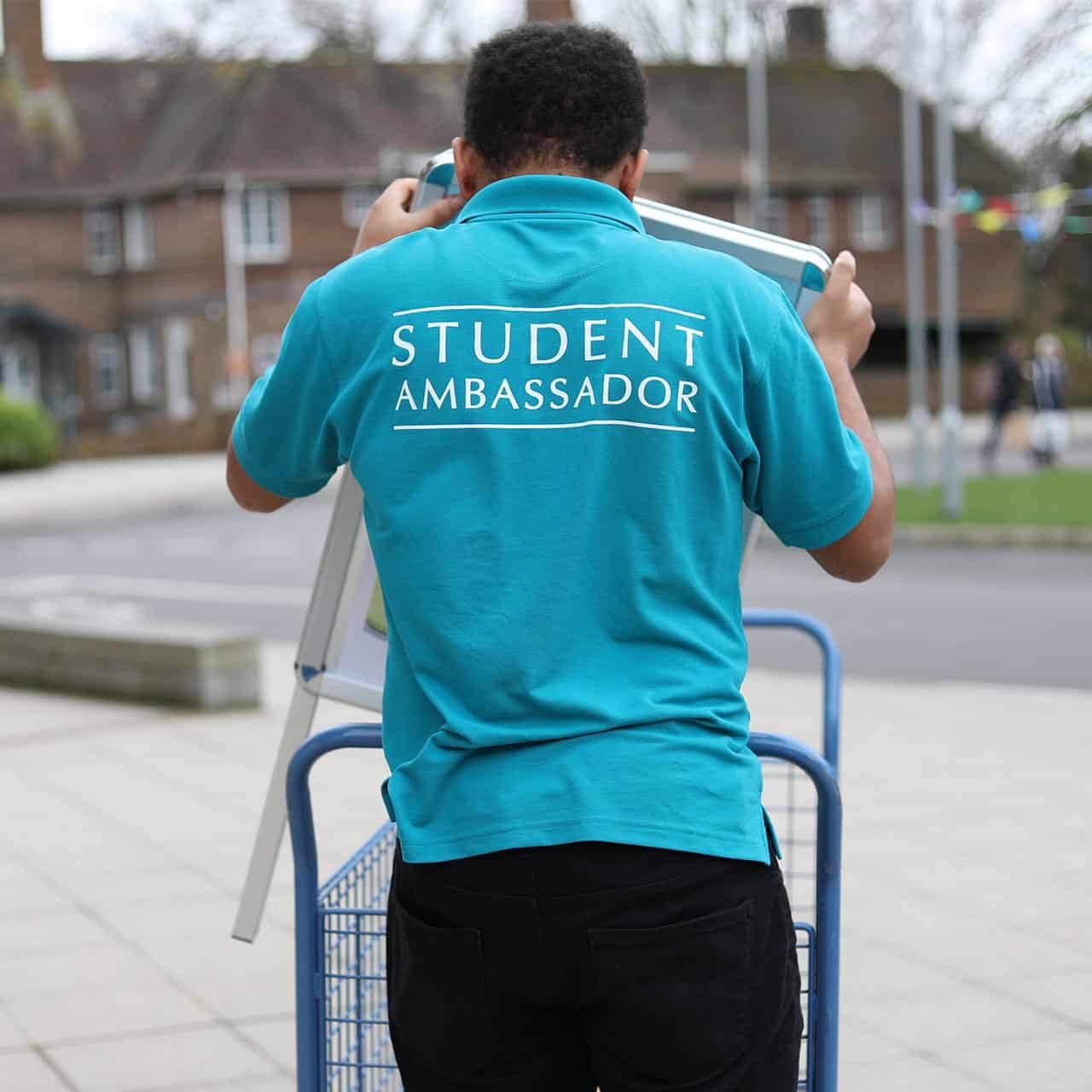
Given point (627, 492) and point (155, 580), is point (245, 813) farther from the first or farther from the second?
point (155, 580)

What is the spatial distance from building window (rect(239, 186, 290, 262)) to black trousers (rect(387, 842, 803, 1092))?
4547cm

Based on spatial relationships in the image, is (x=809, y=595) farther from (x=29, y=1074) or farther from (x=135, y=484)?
(x=135, y=484)

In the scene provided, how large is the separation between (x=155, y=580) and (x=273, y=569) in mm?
1151

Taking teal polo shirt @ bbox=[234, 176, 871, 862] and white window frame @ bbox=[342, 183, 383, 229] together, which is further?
white window frame @ bbox=[342, 183, 383, 229]

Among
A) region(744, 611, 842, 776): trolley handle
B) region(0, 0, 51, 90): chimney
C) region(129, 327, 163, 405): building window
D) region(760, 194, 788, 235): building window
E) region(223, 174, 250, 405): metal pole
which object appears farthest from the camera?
region(760, 194, 788, 235): building window

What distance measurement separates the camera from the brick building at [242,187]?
4647 centimetres

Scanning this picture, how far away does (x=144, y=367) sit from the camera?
49.3 meters

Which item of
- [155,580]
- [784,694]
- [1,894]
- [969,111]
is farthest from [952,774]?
[969,111]

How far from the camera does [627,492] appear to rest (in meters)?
2.06

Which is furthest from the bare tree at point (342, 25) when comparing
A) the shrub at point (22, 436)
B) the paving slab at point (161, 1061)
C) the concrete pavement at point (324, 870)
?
the paving slab at point (161, 1061)

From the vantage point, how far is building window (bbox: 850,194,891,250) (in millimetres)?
52531

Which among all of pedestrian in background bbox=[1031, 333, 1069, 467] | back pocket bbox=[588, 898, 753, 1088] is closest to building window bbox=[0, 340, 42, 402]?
pedestrian in background bbox=[1031, 333, 1069, 467]

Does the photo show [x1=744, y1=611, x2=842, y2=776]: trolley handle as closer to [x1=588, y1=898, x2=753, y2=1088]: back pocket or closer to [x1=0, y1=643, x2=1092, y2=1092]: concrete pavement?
[x1=0, y1=643, x2=1092, y2=1092]: concrete pavement

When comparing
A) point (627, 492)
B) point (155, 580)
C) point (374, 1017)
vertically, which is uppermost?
point (627, 492)
